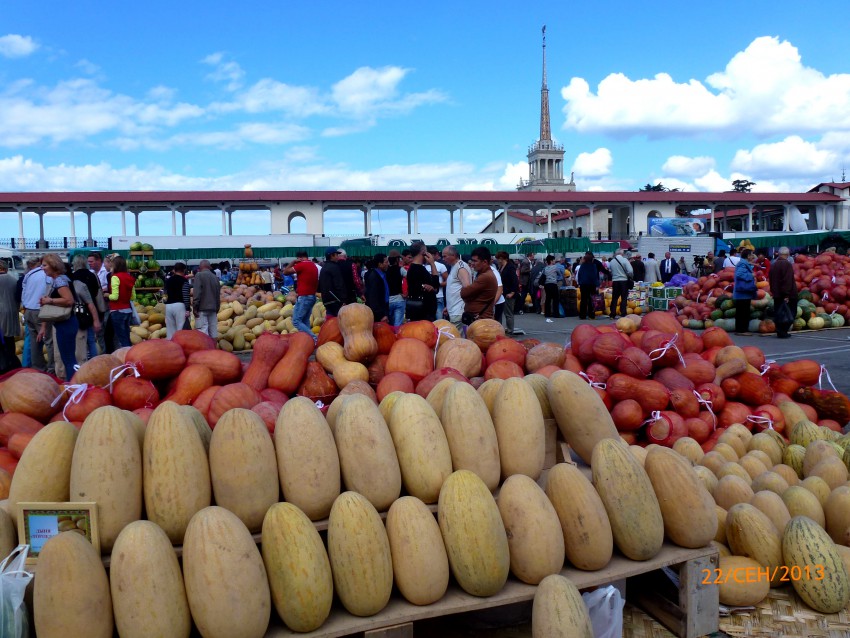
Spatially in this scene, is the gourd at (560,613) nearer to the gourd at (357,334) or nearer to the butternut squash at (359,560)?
the butternut squash at (359,560)

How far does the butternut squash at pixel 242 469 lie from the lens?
8.21ft

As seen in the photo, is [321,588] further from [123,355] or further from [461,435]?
[123,355]

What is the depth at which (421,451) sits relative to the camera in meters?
2.79

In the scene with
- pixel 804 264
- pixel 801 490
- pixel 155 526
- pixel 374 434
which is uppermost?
pixel 804 264

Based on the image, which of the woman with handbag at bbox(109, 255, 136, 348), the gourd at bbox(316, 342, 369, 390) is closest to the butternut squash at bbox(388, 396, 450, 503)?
the gourd at bbox(316, 342, 369, 390)

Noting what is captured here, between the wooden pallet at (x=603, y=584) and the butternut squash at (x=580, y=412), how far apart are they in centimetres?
62

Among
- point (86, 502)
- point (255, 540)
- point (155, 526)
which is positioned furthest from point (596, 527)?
point (86, 502)

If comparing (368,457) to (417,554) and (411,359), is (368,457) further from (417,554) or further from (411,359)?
(411,359)

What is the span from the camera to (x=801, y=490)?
11.5 feet

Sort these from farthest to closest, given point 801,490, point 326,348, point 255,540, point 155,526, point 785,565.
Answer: point 326,348 < point 801,490 < point 785,565 < point 255,540 < point 155,526

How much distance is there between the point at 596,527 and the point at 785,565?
1217mm

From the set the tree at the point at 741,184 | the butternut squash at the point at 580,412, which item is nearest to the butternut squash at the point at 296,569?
the butternut squash at the point at 580,412

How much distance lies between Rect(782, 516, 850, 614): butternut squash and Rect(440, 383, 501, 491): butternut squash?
1.52 meters

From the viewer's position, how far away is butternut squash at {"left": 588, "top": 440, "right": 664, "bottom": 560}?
2.71 meters
